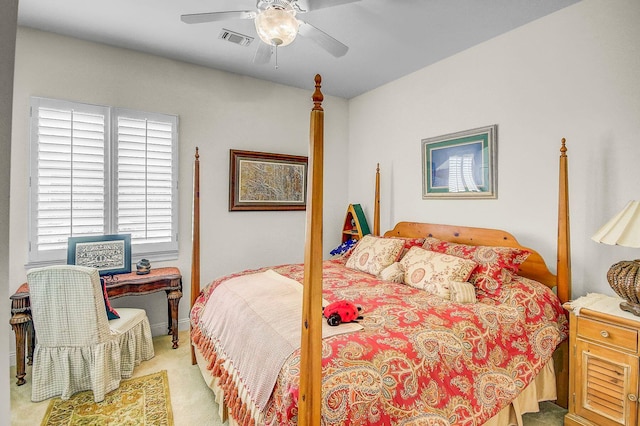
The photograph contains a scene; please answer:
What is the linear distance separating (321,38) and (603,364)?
2.69 metres

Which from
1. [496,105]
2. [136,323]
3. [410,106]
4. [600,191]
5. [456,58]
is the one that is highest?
[456,58]

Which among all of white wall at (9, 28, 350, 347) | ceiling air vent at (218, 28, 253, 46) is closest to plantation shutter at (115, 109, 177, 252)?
white wall at (9, 28, 350, 347)

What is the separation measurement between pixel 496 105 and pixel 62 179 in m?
3.93

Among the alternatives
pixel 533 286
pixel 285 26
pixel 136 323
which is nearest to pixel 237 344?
pixel 136 323

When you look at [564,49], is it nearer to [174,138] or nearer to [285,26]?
[285,26]

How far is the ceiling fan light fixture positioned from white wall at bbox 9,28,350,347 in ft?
5.93

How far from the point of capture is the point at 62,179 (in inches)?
110

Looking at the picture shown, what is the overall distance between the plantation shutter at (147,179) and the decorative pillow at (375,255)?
1933 millimetres

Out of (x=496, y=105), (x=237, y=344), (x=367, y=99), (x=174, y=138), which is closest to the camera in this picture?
(x=237, y=344)

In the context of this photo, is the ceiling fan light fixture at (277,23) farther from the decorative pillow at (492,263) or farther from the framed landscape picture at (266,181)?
the decorative pillow at (492,263)

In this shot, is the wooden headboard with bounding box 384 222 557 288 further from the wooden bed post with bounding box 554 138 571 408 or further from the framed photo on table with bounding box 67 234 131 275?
the framed photo on table with bounding box 67 234 131 275

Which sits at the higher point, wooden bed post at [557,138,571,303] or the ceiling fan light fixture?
the ceiling fan light fixture

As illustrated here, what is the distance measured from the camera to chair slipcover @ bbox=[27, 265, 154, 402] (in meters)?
2.18

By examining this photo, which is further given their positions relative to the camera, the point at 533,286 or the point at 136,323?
the point at 136,323
